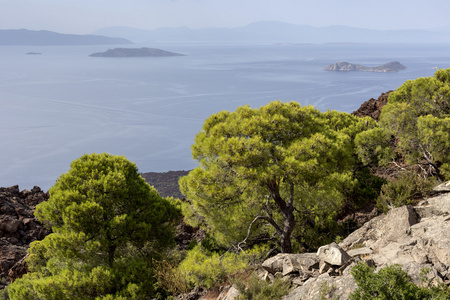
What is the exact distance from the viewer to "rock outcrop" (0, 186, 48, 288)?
18606 millimetres

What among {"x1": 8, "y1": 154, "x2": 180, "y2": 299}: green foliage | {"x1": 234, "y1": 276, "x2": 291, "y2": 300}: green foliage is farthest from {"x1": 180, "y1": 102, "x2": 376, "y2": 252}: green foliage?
{"x1": 234, "y1": 276, "x2": 291, "y2": 300}: green foliage

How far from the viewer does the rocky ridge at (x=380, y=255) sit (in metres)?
7.29

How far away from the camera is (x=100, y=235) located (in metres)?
12.1

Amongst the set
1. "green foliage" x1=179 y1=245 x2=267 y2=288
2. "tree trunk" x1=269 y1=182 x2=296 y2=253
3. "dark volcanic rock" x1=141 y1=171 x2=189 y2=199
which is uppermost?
"tree trunk" x1=269 y1=182 x2=296 y2=253

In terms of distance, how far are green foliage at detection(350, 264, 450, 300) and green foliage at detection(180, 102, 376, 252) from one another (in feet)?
15.5

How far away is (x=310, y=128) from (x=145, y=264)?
721 centimetres

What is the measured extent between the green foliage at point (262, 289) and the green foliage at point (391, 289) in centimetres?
201

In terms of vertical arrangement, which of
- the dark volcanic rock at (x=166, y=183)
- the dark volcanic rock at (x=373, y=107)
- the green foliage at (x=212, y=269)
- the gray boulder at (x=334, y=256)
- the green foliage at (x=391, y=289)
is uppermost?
the dark volcanic rock at (x=373, y=107)

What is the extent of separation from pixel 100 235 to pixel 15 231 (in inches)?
491

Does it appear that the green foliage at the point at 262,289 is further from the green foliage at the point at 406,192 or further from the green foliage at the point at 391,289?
the green foliage at the point at 406,192

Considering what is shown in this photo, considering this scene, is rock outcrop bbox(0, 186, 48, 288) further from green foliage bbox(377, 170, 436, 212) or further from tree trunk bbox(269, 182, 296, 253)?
green foliage bbox(377, 170, 436, 212)

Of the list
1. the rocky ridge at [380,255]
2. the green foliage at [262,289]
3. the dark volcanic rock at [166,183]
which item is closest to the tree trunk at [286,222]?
the rocky ridge at [380,255]

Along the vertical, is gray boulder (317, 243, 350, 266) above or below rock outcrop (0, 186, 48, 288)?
above

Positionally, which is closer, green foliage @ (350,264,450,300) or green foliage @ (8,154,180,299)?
green foliage @ (350,264,450,300)
